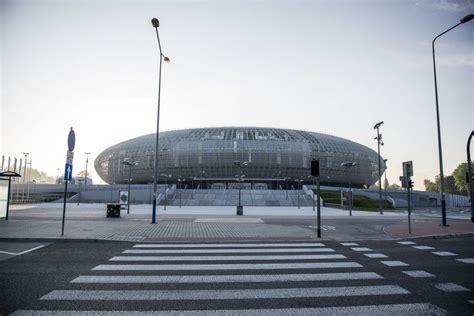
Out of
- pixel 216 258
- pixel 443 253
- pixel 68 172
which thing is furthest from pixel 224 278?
pixel 68 172

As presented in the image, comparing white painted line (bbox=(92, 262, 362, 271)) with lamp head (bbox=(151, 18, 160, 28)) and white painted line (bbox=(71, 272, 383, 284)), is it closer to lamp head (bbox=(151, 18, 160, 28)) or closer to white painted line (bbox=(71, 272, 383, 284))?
white painted line (bbox=(71, 272, 383, 284))

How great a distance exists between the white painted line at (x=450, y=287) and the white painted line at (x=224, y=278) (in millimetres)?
1120

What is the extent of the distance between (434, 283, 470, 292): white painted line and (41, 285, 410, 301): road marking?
820 millimetres

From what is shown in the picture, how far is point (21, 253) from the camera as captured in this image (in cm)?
900

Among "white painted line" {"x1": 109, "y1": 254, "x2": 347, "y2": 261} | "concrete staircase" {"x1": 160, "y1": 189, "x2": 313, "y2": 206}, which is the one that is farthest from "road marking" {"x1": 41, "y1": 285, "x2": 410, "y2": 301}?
"concrete staircase" {"x1": 160, "y1": 189, "x2": 313, "y2": 206}

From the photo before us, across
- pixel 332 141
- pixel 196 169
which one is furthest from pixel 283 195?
pixel 332 141

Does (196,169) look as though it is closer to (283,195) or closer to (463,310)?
(283,195)

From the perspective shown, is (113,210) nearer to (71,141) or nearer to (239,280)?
(71,141)

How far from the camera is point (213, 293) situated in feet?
18.3

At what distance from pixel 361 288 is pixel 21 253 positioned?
9.76 metres

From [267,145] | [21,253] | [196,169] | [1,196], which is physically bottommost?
[21,253]

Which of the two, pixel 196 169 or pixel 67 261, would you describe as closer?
pixel 67 261

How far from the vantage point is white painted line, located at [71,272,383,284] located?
20.7ft

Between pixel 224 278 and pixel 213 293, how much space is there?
1.03m
